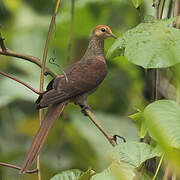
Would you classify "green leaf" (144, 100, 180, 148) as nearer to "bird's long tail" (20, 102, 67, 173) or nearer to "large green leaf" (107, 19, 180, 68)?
"large green leaf" (107, 19, 180, 68)

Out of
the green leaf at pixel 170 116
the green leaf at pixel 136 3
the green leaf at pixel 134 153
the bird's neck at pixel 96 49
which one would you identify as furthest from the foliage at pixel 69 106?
the green leaf at pixel 170 116

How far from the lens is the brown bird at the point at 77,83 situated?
2.26 meters

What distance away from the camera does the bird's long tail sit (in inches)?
69.2

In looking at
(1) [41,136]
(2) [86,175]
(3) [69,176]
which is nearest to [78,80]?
(1) [41,136]

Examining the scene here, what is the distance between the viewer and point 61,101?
2500mm

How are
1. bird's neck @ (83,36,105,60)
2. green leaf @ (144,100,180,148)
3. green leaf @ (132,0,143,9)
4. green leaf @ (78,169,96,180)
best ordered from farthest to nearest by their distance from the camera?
bird's neck @ (83,36,105,60)
green leaf @ (132,0,143,9)
green leaf @ (78,169,96,180)
green leaf @ (144,100,180,148)

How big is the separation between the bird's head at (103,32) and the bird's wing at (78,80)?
17 centimetres

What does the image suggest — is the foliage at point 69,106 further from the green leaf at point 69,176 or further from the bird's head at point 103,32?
the green leaf at point 69,176

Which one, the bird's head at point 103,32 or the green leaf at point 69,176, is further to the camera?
the bird's head at point 103,32

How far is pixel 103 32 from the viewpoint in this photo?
2.95 m

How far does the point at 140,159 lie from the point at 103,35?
5.21 feet

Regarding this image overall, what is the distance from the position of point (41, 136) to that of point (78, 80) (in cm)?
76

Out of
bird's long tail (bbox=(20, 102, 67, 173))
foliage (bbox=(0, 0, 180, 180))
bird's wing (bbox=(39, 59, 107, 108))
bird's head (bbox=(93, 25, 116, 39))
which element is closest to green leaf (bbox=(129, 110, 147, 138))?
bird's long tail (bbox=(20, 102, 67, 173))

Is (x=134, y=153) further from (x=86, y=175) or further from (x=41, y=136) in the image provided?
(x=41, y=136)
